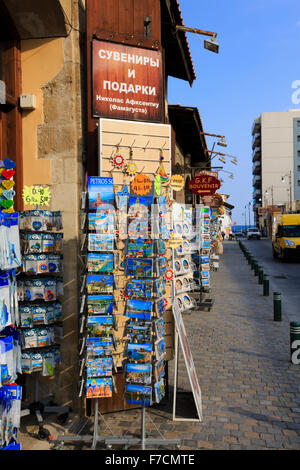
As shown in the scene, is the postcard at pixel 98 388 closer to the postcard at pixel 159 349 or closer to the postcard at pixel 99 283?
the postcard at pixel 159 349

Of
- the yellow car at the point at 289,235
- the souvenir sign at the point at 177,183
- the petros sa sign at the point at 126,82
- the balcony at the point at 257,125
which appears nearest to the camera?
the petros sa sign at the point at 126,82

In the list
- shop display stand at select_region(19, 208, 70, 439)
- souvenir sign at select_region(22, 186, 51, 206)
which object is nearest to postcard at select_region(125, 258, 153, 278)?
shop display stand at select_region(19, 208, 70, 439)

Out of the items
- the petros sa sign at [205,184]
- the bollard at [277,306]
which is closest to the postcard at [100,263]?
the bollard at [277,306]

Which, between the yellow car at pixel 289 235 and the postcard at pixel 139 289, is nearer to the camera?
the postcard at pixel 139 289

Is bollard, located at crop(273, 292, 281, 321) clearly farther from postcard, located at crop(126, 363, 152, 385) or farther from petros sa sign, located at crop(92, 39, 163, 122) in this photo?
postcard, located at crop(126, 363, 152, 385)

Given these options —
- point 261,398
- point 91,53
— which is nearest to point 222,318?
point 261,398

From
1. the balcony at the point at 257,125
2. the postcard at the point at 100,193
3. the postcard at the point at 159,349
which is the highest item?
the balcony at the point at 257,125

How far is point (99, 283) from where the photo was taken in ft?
15.0

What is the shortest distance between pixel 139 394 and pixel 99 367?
0.54 meters

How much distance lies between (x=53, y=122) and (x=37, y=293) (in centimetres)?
233

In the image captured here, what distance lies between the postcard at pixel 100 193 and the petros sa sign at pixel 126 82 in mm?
1407

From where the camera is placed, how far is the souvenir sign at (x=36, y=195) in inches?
203

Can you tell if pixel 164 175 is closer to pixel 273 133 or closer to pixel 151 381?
pixel 151 381

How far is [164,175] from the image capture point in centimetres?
585
